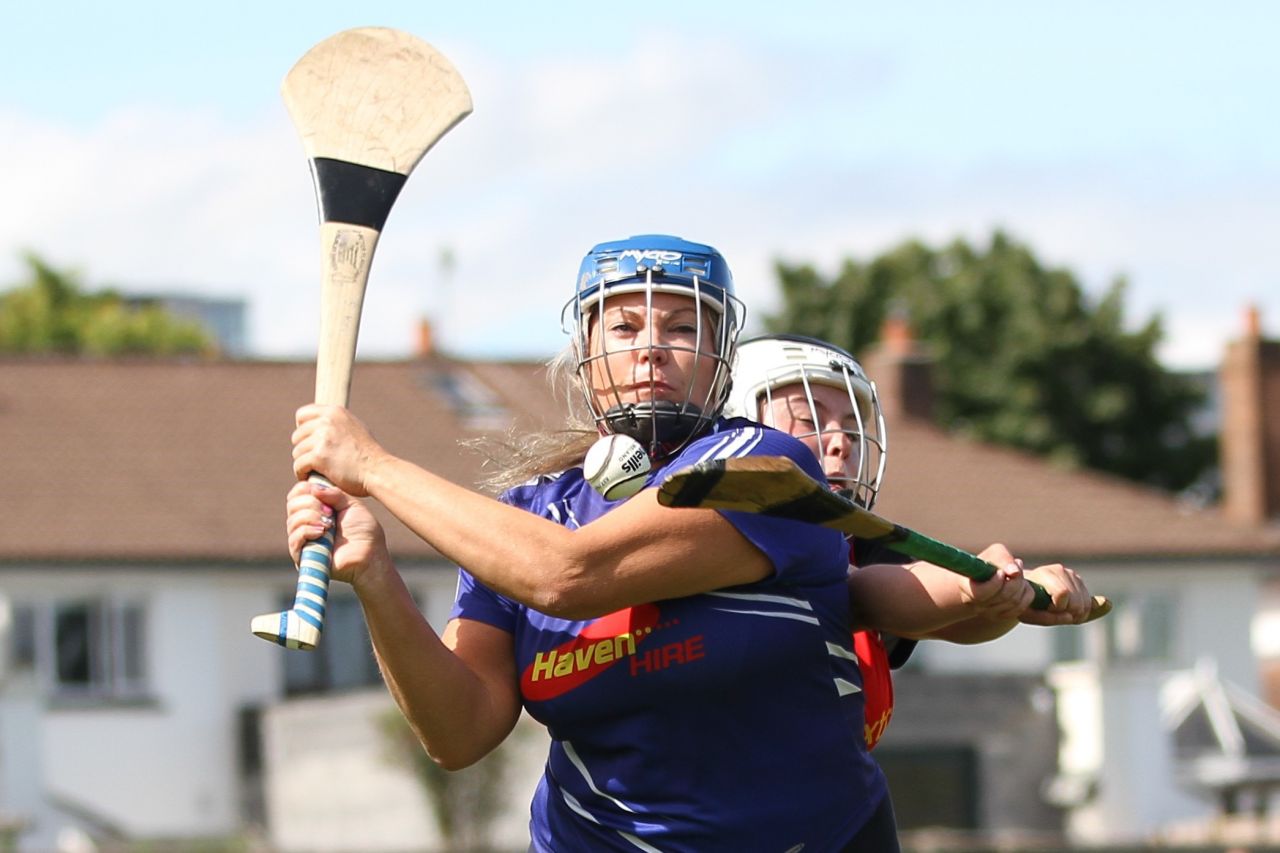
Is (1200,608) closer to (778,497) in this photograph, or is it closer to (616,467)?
(616,467)

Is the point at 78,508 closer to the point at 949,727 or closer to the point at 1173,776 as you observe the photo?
the point at 949,727

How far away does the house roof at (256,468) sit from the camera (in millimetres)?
30484

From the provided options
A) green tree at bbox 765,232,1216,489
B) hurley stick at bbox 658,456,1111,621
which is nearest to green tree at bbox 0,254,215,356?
green tree at bbox 765,232,1216,489

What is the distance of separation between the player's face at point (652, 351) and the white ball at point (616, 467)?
0.13 m

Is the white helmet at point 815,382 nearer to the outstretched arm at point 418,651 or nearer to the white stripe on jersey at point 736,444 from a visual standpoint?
the white stripe on jersey at point 736,444

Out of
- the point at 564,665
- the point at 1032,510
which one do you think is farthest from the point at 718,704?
the point at 1032,510

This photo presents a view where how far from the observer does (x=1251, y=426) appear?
46.2 m

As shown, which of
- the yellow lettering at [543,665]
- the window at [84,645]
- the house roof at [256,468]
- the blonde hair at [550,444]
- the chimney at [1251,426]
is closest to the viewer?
the yellow lettering at [543,665]

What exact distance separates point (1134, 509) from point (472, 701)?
32899 millimetres

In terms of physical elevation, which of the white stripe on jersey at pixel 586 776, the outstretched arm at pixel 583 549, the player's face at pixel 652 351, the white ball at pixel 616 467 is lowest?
the white stripe on jersey at pixel 586 776

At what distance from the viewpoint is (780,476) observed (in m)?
3.59

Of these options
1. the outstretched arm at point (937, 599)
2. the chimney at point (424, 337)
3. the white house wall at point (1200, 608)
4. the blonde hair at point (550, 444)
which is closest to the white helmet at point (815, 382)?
the blonde hair at point (550, 444)

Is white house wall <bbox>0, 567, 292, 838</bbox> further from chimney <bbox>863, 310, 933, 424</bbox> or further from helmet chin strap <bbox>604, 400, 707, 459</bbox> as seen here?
helmet chin strap <bbox>604, 400, 707, 459</bbox>

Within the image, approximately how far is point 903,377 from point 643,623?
35400 millimetres
